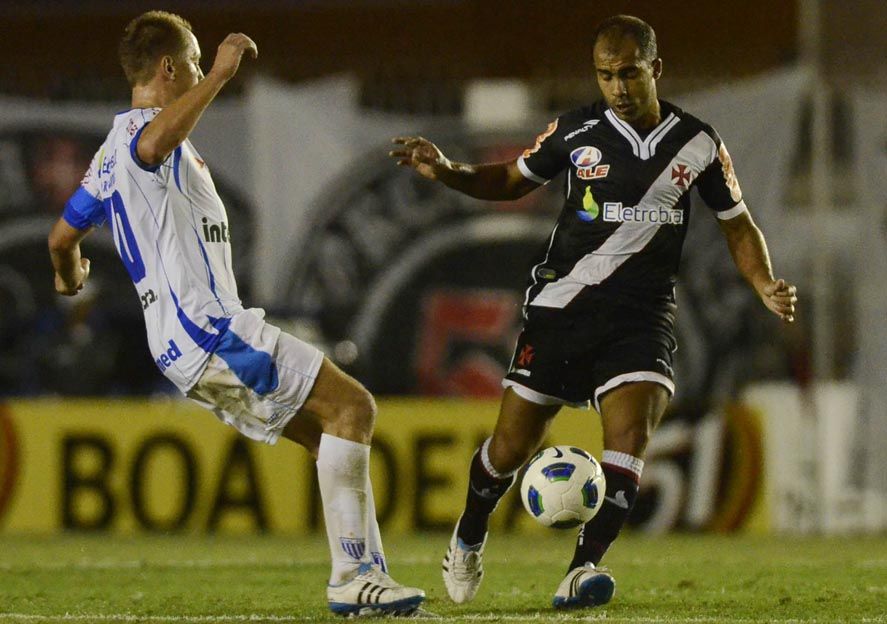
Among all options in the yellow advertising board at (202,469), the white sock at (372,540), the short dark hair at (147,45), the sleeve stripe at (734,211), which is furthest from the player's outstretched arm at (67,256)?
the yellow advertising board at (202,469)

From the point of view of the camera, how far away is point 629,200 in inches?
255

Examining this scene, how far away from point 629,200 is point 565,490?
1.21 meters

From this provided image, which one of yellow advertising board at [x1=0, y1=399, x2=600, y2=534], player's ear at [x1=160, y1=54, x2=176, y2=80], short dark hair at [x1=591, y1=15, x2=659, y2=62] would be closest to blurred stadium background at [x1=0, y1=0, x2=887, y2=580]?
yellow advertising board at [x1=0, y1=399, x2=600, y2=534]

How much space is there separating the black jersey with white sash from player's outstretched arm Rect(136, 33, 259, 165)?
5.58ft

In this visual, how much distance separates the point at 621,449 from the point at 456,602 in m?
0.95

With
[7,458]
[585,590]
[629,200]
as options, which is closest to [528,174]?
[629,200]

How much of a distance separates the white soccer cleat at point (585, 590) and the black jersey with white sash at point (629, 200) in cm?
114

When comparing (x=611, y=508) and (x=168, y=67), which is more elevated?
(x=168, y=67)

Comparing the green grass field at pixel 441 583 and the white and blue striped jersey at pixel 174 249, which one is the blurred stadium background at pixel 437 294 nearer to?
the green grass field at pixel 441 583

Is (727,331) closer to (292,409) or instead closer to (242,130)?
(242,130)

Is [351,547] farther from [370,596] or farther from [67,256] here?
[67,256]

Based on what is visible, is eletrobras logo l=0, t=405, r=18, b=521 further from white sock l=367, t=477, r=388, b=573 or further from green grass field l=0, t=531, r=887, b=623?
white sock l=367, t=477, r=388, b=573

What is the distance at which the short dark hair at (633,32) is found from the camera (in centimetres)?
631

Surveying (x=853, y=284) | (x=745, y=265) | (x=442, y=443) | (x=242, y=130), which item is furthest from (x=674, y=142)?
(x=242, y=130)
